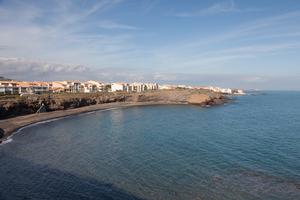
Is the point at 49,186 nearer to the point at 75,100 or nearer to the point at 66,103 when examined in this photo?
the point at 66,103

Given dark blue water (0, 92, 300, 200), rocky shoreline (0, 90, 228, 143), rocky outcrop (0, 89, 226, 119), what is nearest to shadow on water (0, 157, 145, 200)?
dark blue water (0, 92, 300, 200)

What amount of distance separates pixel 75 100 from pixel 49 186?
59917 millimetres

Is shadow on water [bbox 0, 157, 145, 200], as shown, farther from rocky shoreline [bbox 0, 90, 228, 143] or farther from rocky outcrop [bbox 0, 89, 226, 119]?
rocky outcrop [bbox 0, 89, 226, 119]

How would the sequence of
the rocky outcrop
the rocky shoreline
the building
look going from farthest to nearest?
the building
the rocky outcrop
the rocky shoreline

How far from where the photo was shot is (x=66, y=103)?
72688 millimetres

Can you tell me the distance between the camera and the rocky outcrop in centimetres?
5665

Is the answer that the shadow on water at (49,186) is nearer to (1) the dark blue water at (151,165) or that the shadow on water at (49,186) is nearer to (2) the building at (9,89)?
(1) the dark blue water at (151,165)

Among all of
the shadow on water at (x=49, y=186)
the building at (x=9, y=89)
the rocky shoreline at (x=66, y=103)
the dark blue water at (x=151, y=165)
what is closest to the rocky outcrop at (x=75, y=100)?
the rocky shoreline at (x=66, y=103)

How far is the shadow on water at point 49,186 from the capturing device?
56.4 ft

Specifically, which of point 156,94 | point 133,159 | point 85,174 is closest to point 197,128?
point 133,159

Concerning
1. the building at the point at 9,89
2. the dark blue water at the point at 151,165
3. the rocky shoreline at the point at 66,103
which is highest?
the building at the point at 9,89

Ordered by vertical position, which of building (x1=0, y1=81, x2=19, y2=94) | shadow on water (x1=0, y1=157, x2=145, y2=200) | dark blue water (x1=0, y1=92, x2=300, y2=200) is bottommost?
dark blue water (x1=0, y1=92, x2=300, y2=200)

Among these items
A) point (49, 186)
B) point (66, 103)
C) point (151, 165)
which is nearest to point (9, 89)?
point (66, 103)

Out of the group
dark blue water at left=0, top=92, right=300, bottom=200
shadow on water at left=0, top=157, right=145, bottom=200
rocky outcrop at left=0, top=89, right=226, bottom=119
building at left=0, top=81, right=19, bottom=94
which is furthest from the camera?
building at left=0, top=81, right=19, bottom=94
